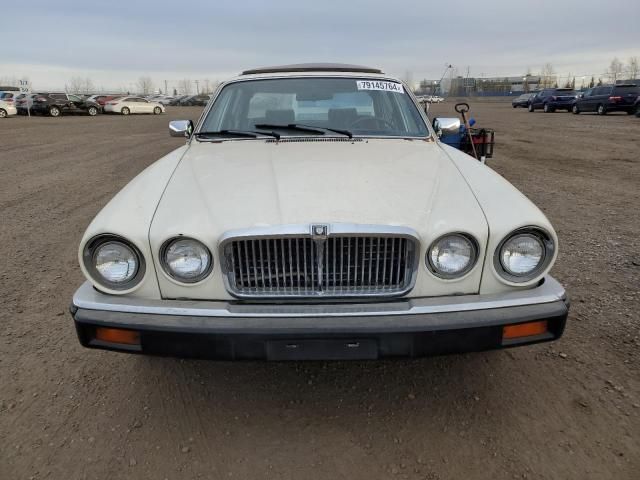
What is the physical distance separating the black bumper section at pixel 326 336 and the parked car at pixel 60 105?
34.5m

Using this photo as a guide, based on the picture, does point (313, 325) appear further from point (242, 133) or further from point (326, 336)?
point (242, 133)

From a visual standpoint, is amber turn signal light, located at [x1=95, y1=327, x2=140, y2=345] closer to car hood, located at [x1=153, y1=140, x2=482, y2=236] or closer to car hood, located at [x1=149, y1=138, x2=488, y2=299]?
car hood, located at [x1=149, y1=138, x2=488, y2=299]

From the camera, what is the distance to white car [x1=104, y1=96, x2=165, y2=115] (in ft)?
113

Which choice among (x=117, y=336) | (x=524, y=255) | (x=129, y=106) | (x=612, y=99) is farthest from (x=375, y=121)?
(x=129, y=106)

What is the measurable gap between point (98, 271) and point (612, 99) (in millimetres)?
28044

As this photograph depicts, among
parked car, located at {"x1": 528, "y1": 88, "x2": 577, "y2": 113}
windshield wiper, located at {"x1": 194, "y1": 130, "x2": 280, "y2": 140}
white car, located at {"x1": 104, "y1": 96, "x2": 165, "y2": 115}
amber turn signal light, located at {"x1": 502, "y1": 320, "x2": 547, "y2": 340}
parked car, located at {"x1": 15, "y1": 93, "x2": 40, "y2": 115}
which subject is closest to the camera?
amber turn signal light, located at {"x1": 502, "y1": 320, "x2": 547, "y2": 340}

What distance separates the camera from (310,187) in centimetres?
235

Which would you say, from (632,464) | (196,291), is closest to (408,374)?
(632,464)

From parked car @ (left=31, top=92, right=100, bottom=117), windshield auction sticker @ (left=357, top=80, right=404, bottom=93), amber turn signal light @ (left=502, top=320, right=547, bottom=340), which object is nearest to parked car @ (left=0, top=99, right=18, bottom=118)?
parked car @ (left=31, top=92, right=100, bottom=117)

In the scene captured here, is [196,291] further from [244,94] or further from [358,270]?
[244,94]

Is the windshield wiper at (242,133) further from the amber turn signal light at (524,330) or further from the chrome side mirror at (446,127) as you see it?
the amber turn signal light at (524,330)

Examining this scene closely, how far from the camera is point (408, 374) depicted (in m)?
2.71

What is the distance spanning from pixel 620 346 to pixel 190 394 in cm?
261

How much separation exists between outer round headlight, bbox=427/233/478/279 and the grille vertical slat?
119 millimetres
